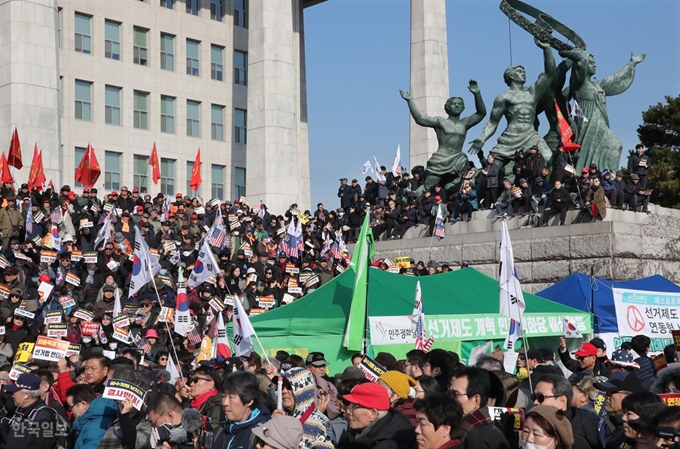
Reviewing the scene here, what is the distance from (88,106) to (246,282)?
2506 cm

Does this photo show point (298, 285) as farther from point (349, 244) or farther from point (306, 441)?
→ point (306, 441)

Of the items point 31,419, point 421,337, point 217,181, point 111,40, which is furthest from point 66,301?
point 217,181

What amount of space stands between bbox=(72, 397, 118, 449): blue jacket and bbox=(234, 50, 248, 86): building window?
44.2 meters

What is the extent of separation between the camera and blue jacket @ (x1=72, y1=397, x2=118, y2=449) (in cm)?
702

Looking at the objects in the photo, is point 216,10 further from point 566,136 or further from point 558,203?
point 558,203

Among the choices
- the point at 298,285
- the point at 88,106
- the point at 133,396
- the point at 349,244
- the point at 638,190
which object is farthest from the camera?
the point at 88,106

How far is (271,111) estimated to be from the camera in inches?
1550

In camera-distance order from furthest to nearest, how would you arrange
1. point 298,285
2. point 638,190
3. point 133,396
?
point 638,190, point 298,285, point 133,396

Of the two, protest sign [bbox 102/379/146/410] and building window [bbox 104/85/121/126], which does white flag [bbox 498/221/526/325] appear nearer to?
protest sign [bbox 102/379/146/410]

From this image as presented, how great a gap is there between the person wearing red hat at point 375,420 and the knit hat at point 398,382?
89cm

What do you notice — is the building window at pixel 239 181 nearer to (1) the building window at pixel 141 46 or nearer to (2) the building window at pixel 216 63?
(2) the building window at pixel 216 63

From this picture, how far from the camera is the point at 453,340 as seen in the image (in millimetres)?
15188

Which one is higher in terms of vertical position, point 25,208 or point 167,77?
point 167,77

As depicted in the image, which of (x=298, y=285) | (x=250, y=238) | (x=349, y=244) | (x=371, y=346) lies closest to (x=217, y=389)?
(x=371, y=346)
